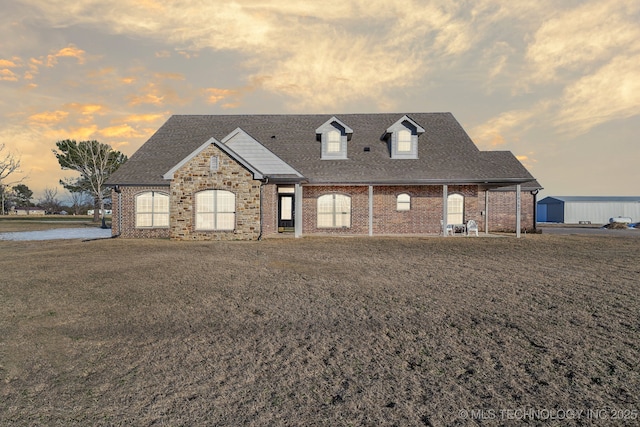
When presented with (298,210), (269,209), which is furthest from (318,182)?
(269,209)

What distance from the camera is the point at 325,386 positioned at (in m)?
3.72

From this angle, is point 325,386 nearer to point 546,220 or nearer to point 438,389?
point 438,389

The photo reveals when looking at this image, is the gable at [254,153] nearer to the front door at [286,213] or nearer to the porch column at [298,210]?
the porch column at [298,210]

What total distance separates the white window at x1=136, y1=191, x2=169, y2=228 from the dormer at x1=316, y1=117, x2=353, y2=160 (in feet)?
31.9

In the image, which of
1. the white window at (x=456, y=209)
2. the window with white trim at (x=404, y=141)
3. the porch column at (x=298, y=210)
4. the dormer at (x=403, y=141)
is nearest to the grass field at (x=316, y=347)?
the porch column at (x=298, y=210)

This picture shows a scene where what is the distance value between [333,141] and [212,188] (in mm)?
8079

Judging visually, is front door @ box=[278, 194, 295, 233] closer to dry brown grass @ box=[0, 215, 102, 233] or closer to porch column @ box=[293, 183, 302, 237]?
porch column @ box=[293, 183, 302, 237]

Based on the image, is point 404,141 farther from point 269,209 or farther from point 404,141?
point 269,209

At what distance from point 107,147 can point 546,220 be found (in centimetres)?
5887

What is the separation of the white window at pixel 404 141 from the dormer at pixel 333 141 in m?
3.22

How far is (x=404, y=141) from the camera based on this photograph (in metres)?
22.0

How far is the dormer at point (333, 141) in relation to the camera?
21922 millimetres

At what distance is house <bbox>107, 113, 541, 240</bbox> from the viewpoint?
59.8 feet

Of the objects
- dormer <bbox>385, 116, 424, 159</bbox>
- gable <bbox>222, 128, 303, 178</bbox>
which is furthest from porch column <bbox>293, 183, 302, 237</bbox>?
dormer <bbox>385, 116, 424, 159</bbox>
